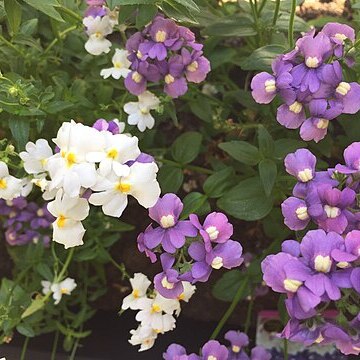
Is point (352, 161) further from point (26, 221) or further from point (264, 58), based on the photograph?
point (26, 221)

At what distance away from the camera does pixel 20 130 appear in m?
0.98

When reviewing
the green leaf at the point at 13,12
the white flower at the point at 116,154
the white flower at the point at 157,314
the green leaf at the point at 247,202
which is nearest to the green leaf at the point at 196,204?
the green leaf at the point at 247,202

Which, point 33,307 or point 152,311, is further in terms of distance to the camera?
point 33,307

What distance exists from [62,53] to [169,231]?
1.66 feet

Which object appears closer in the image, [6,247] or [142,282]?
[142,282]

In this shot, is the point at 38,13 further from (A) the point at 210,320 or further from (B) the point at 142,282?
(A) the point at 210,320

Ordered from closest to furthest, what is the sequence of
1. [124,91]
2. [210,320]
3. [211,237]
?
[211,237] → [124,91] → [210,320]

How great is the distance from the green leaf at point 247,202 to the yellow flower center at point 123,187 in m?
0.28

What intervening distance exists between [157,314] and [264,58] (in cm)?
38

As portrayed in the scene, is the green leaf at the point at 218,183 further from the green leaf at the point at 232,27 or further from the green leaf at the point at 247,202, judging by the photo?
the green leaf at the point at 232,27

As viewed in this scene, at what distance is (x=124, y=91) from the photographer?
1188 mm

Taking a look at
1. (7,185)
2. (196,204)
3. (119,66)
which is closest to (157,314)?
(196,204)

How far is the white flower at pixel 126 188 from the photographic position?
759mm

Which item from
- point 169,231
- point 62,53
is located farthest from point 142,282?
point 62,53
